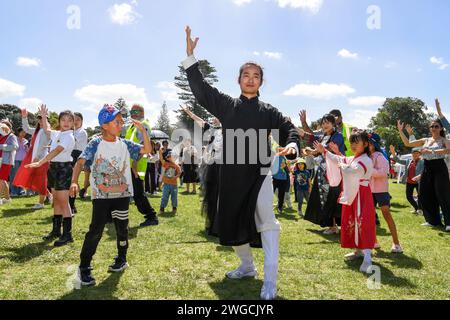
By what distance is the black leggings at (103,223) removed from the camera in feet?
13.1

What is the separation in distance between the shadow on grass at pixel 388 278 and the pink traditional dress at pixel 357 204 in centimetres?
28

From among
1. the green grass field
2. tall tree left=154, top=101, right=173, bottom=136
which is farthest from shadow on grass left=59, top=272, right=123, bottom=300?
tall tree left=154, top=101, right=173, bottom=136

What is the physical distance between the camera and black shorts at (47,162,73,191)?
5840 mm

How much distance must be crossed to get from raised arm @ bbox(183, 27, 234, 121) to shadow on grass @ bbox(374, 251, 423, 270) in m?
3.39

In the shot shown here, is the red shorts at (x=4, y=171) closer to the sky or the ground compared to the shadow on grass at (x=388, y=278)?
closer to the sky

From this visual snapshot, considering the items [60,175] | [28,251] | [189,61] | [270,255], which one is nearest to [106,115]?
[189,61]

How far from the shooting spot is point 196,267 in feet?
15.0

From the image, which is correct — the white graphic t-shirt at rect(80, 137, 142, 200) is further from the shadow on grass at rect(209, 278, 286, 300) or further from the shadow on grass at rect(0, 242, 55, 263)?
the shadow on grass at rect(0, 242, 55, 263)

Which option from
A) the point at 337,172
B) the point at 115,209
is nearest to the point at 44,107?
the point at 115,209

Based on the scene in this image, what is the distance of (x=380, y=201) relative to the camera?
602cm

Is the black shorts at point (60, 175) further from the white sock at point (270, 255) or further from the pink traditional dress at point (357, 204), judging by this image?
the pink traditional dress at point (357, 204)

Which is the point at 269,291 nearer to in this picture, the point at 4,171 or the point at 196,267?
the point at 196,267

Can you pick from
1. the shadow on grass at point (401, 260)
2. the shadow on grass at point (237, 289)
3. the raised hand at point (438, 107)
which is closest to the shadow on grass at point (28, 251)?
the shadow on grass at point (237, 289)

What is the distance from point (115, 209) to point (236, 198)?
156cm
